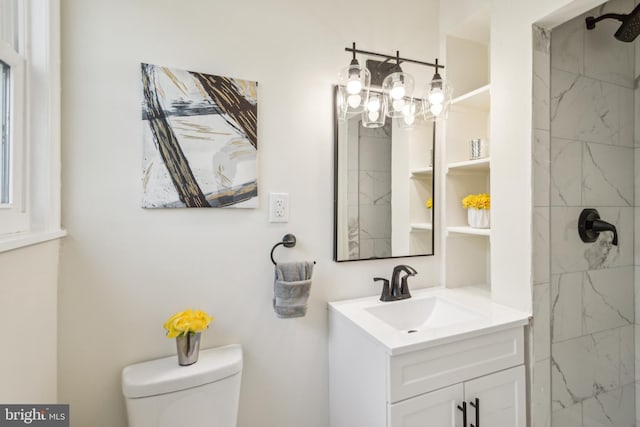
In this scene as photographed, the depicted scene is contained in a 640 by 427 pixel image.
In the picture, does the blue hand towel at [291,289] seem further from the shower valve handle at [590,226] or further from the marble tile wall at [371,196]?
the shower valve handle at [590,226]

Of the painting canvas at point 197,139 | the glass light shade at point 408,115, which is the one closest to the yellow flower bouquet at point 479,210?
the glass light shade at point 408,115

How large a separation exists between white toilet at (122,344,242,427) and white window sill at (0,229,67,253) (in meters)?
0.53

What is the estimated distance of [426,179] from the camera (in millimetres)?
1655

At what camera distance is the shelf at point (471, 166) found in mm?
1489

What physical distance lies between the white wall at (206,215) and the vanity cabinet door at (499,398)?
58cm

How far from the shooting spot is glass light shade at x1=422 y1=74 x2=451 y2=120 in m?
1.42

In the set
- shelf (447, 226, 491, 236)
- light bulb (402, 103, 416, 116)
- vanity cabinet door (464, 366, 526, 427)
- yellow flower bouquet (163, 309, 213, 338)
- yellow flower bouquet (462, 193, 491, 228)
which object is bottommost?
vanity cabinet door (464, 366, 526, 427)

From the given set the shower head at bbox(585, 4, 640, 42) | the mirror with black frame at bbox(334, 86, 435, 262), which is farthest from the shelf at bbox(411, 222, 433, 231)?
the shower head at bbox(585, 4, 640, 42)

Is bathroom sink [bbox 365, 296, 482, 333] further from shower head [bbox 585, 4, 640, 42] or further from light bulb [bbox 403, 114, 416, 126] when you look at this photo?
shower head [bbox 585, 4, 640, 42]

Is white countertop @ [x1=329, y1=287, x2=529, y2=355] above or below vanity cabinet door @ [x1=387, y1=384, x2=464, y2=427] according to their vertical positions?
above

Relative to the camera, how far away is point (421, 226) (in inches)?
64.7

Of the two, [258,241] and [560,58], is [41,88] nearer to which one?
[258,241]

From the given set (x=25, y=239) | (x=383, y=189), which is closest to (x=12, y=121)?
(x=25, y=239)

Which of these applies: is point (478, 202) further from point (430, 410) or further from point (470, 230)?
point (430, 410)
